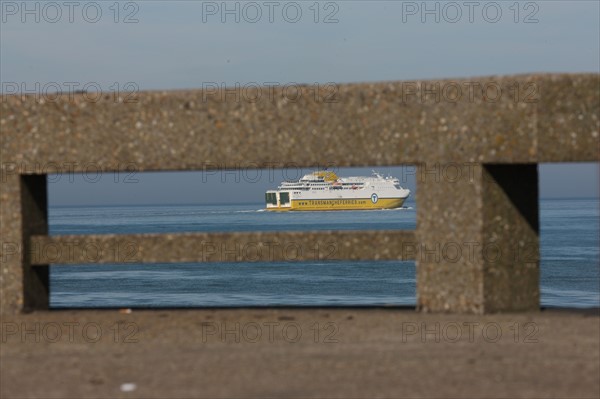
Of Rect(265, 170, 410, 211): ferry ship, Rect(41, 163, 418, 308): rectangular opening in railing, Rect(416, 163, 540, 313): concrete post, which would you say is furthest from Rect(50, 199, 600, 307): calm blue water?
Rect(265, 170, 410, 211): ferry ship

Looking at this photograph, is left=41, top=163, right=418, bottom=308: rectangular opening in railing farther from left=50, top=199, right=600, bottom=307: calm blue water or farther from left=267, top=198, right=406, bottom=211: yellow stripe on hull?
left=267, top=198, right=406, bottom=211: yellow stripe on hull

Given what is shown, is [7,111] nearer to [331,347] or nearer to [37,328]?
[37,328]

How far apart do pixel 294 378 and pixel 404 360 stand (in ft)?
3.09

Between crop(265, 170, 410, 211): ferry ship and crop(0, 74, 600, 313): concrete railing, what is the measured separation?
103m

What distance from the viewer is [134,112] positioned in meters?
8.82

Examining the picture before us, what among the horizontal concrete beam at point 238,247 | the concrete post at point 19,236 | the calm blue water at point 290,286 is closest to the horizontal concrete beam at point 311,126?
the concrete post at point 19,236

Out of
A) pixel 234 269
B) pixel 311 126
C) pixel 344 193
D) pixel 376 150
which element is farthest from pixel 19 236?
pixel 344 193

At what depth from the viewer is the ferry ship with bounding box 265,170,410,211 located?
114 meters

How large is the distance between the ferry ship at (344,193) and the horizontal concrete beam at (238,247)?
339 feet

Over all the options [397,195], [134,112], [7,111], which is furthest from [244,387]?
[397,195]

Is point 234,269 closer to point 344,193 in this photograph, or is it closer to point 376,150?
point 376,150

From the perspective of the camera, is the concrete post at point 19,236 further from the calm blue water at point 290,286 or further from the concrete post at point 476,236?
the calm blue water at point 290,286

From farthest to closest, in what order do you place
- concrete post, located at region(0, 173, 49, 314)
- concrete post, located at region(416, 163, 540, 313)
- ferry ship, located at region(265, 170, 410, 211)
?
ferry ship, located at region(265, 170, 410, 211), concrete post, located at region(0, 173, 49, 314), concrete post, located at region(416, 163, 540, 313)

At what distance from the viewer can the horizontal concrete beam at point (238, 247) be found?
8.66m
